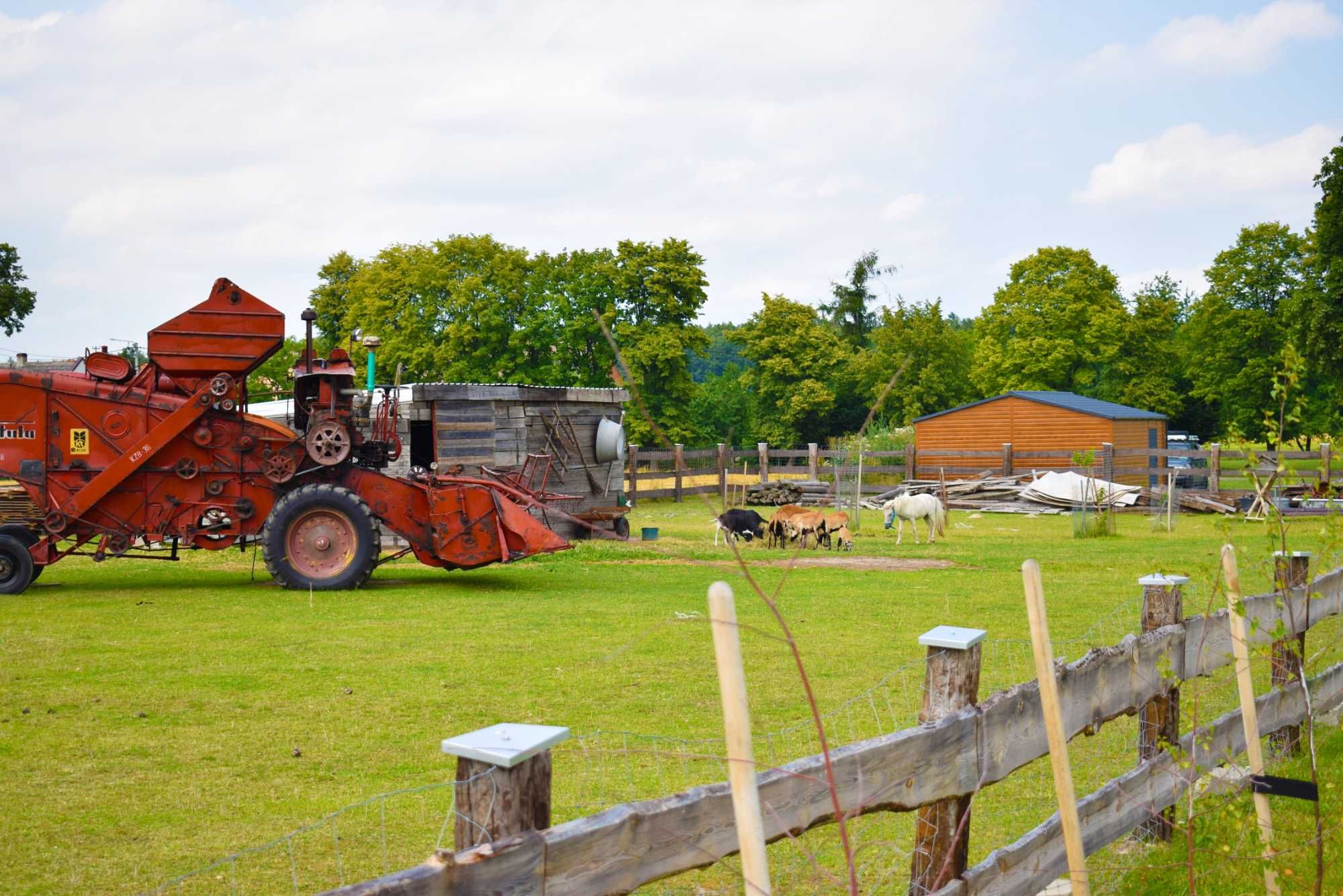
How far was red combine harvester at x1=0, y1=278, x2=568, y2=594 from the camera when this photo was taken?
14.0 meters

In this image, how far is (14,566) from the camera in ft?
46.2

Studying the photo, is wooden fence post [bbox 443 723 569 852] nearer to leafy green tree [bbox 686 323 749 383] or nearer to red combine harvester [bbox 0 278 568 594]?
leafy green tree [bbox 686 323 749 383]

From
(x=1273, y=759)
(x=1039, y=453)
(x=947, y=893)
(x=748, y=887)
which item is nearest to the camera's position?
(x=748, y=887)

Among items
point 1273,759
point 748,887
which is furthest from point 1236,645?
point 748,887

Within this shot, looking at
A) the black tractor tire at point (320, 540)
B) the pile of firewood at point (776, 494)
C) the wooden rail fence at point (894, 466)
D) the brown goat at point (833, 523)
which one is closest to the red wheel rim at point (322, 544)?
the black tractor tire at point (320, 540)

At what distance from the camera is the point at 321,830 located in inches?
216

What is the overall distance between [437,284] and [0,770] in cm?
5086

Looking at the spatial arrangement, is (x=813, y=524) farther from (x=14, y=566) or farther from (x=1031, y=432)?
(x=1031, y=432)

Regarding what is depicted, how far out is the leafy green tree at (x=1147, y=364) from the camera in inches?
2329

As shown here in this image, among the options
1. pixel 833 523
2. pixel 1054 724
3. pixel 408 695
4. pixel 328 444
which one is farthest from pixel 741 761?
pixel 833 523

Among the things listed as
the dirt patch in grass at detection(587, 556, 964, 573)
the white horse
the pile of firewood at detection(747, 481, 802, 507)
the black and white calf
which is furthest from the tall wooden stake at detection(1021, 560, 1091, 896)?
Result: the pile of firewood at detection(747, 481, 802, 507)

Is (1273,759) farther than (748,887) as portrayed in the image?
Yes

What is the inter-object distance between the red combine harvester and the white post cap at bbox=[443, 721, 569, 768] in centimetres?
1180

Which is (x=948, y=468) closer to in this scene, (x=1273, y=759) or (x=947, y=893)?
(x=1273, y=759)
